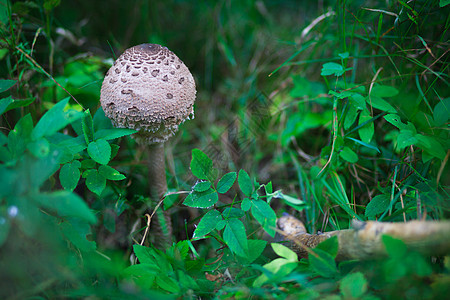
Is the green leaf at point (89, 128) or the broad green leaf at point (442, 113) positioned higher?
the broad green leaf at point (442, 113)

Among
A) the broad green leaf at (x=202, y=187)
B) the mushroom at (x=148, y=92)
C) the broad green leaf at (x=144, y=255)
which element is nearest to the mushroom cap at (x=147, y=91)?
the mushroom at (x=148, y=92)

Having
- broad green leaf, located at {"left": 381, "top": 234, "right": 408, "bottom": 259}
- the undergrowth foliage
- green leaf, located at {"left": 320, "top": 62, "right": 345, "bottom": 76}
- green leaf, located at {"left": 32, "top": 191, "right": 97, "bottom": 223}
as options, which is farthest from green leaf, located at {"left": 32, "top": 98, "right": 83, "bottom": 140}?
green leaf, located at {"left": 320, "top": 62, "right": 345, "bottom": 76}

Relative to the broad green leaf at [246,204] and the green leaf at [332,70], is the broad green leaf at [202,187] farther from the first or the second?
the green leaf at [332,70]

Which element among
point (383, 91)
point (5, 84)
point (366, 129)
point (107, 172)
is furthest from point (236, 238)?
point (5, 84)

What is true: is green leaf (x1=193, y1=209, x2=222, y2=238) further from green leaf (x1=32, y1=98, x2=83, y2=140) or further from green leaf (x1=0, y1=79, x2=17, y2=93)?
green leaf (x1=0, y1=79, x2=17, y2=93)

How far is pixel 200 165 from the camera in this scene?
1.59m

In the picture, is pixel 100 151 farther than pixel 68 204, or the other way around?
pixel 100 151

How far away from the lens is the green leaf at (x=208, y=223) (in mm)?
1459

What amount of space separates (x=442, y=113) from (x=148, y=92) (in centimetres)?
154

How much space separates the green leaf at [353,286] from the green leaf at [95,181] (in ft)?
3.79

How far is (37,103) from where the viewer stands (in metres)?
2.25

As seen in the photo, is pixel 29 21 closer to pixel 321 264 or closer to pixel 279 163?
pixel 279 163

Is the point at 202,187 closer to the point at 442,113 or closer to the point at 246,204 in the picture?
the point at 246,204

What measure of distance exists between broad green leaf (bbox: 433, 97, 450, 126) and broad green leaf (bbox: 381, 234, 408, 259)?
924 millimetres
